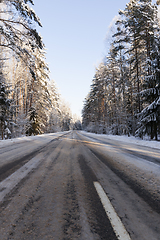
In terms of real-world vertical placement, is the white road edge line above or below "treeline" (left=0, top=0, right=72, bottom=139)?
below

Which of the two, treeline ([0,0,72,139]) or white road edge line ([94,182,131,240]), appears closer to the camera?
white road edge line ([94,182,131,240])

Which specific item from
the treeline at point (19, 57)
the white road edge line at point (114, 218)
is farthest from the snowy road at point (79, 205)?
the treeline at point (19, 57)

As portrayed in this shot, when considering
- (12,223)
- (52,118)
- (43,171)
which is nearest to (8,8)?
(43,171)

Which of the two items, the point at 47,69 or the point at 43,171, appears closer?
the point at 43,171

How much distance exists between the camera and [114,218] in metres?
1.64

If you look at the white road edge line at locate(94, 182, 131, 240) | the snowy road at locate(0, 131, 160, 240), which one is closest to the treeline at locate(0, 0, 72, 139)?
the snowy road at locate(0, 131, 160, 240)

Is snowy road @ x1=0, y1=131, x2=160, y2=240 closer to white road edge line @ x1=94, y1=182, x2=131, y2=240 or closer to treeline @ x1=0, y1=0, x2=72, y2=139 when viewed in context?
white road edge line @ x1=94, y1=182, x2=131, y2=240

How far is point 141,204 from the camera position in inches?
79.1

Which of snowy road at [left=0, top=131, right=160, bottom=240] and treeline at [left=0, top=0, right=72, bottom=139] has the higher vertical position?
treeline at [left=0, top=0, right=72, bottom=139]

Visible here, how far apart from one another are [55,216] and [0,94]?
12571 millimetres

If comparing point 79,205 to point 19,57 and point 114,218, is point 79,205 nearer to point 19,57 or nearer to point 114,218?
point 114,218

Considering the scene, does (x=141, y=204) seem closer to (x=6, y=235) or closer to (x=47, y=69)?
(x=6, y=235)

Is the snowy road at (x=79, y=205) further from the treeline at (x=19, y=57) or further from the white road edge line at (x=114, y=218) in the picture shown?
the treeline at (x=19, y=57)

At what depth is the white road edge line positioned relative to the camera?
4.54 feet
